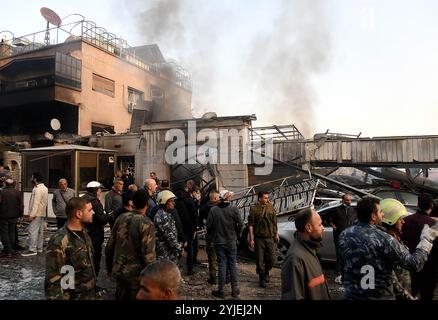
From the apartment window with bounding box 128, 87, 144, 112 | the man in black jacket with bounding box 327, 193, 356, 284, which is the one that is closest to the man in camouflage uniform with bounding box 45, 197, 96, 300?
the man in black jacket with bounding box 327, 193, 356, 284

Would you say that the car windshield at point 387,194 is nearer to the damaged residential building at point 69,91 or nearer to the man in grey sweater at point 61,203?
the man in grey sweater at point 61,203

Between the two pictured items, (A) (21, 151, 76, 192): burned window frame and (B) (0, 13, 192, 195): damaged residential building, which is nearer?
(A) (21, 151, 76, 192): burned window frame

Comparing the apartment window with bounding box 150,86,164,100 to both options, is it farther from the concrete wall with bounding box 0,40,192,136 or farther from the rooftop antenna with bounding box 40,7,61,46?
the rooftop antenna with bounding box 40,7,61,46

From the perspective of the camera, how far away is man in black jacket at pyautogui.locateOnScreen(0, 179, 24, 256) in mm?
7344

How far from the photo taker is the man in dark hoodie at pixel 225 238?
17.5ft

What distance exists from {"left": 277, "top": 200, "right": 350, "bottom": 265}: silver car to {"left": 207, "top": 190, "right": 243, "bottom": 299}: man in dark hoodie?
201 centimetres

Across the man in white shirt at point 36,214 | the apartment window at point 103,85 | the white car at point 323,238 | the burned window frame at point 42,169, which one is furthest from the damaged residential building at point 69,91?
the white car at point 323,238

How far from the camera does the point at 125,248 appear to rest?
3.55m

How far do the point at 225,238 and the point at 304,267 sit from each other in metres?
3.07

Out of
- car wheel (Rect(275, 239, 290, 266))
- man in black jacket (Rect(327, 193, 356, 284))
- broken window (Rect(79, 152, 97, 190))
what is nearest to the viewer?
man in black jacket (Rect(327, 193, 356, 284))

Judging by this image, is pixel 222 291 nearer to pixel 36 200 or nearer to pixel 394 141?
pixel 36 200

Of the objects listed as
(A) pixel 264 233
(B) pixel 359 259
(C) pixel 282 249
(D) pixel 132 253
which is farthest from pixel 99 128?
(B) pixel 359 259

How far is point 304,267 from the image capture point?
2385 millimetres
